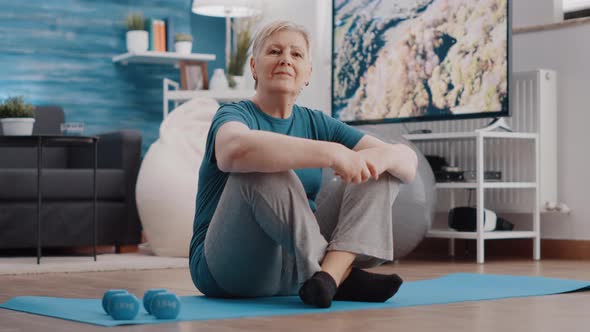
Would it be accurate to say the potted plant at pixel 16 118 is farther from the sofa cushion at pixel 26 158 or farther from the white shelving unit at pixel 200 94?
the white shelving unit at pixel 200 94

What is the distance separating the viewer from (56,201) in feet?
15.3

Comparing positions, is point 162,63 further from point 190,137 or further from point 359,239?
point 359,239

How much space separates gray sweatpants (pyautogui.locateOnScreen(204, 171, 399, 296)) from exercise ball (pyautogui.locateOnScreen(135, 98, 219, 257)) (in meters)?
2.24

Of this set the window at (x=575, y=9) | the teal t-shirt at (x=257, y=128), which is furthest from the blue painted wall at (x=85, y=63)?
the teal t-shirt at (x=257, y=128)

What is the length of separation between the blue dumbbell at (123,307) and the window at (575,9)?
3.34 metres

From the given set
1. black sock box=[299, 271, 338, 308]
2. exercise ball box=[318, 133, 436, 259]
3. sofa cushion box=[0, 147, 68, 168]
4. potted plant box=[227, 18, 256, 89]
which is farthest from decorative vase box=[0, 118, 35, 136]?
black sock box=[299, 271, 338, 308]

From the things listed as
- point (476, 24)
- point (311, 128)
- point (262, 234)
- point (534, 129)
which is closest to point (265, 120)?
point (311, 128)

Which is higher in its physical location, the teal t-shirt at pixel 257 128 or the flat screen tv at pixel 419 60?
the flat screen tv at pixel 419 60

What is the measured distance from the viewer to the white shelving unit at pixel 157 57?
5.94 meters

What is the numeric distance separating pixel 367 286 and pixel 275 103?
478 mm

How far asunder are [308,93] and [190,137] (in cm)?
139

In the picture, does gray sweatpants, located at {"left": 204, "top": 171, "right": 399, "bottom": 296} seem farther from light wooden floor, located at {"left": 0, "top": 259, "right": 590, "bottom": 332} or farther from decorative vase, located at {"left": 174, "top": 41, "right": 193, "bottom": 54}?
decorative vase, located at {"left": 174, "top": 41, "right": 193, "bottom": 54}

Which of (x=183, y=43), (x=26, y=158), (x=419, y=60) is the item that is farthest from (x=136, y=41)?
(x=419, y=60)

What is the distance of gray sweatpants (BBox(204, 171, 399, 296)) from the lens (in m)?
1.98
